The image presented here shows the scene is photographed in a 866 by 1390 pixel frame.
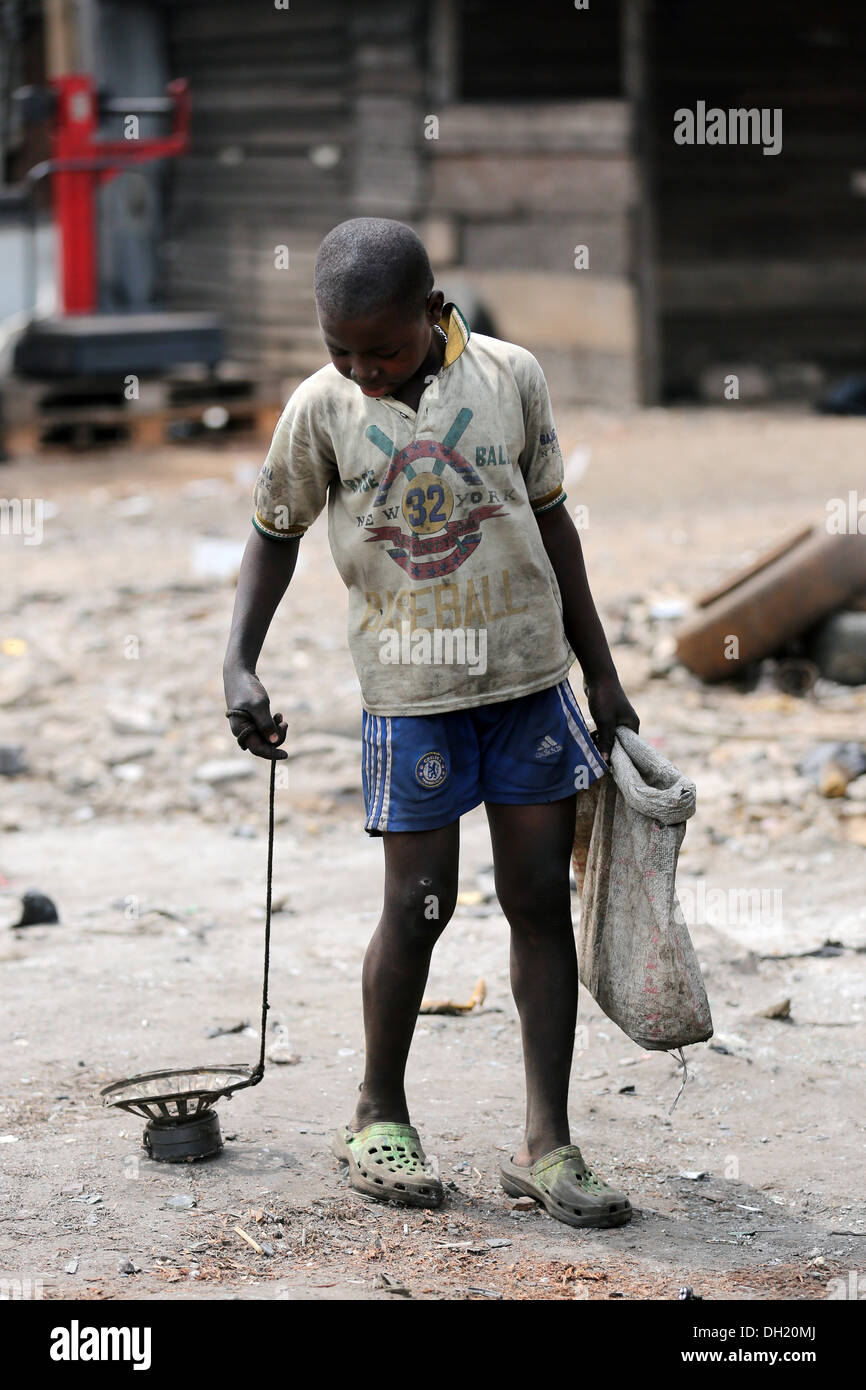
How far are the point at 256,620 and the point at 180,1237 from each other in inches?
39.4

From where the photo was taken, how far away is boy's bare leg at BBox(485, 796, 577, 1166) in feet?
9.04

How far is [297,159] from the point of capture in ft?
42.6

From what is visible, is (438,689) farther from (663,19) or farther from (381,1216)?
(663,19)

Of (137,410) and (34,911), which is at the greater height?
(137,410)

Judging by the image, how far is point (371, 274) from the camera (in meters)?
2.47

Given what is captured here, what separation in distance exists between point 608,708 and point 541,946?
0.42m

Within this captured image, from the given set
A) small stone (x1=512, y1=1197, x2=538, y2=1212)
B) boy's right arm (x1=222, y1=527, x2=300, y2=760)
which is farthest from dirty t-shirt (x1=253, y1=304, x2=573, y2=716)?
small stone (x1=512, y1=1197, x2=538, y2=1212)

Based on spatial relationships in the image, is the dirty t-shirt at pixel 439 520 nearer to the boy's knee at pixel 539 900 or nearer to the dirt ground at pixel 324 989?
the boy's knee at pixel 539 900

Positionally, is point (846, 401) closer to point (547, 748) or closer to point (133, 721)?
point (133, 721)

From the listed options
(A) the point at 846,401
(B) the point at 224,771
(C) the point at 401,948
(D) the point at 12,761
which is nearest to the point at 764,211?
(A) the point at 846,401

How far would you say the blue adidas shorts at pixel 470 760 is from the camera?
268 centimetres

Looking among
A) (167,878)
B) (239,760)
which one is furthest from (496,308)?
(167,878)

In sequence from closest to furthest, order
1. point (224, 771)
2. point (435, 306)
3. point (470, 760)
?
point (435, 306) < point (470, 760) < point (224, 771)

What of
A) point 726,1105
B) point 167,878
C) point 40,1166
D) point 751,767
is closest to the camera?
point 40,1166
